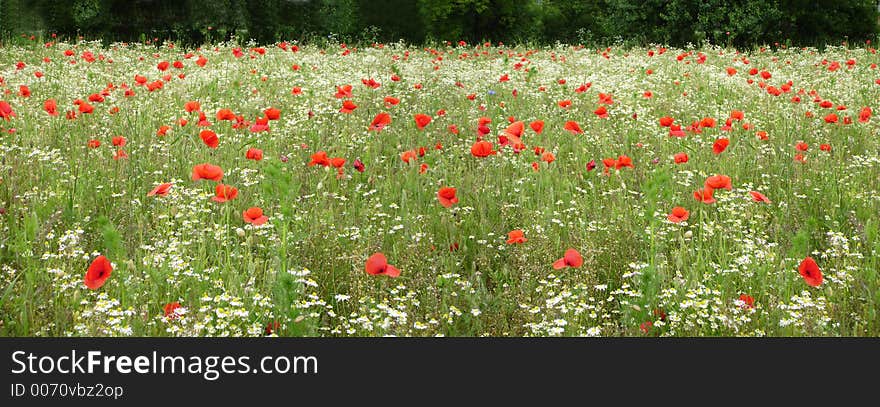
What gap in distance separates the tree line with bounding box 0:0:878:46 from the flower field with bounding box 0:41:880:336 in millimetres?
10168

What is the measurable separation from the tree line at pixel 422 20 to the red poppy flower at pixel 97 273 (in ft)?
41.6

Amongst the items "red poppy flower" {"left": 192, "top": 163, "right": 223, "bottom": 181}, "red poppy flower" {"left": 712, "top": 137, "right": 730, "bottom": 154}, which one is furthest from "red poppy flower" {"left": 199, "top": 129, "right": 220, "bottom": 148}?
"red poppy flower" {"left": 712, "top": 137, "right": 730, "bottom": 154}

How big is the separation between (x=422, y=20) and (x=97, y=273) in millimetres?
17227

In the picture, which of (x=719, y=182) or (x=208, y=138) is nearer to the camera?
(x=719, y=182)

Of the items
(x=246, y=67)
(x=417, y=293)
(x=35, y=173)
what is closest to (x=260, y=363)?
(x=417, y=293)

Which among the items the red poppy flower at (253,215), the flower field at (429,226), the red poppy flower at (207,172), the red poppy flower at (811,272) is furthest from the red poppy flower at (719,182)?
the red poppy flower at (207,172)

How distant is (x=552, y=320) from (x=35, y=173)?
2.83 m

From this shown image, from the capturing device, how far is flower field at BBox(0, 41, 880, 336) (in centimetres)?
244

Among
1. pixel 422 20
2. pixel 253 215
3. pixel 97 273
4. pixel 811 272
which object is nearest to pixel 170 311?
pixel 97 273

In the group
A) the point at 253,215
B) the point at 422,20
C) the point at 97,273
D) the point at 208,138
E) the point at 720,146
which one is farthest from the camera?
the point at 422,20

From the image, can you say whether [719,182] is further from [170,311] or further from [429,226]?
[170,311]

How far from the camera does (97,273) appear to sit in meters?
2.17

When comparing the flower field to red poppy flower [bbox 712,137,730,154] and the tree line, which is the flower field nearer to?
red poppy flower [bbox 712,137,730,154]

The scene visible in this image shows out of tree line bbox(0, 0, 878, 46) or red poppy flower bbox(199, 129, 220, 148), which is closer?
red poppy flower bbox(199, 129, 220, 148)
